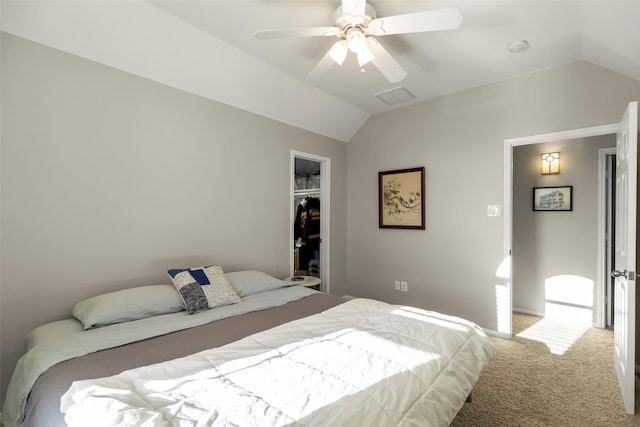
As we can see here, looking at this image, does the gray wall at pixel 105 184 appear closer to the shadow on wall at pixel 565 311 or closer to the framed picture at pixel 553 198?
the shadow on wall at pixel 565 311

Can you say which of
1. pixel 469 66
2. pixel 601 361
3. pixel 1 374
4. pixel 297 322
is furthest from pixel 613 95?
pixel 1 374

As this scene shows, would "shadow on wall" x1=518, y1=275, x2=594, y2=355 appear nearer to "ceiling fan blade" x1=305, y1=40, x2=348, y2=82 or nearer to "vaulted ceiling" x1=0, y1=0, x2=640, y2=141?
"vaulted ceiling" x1=0, y1=0, x2=640, y2=141

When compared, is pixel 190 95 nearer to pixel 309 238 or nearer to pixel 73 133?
pixel 73 133

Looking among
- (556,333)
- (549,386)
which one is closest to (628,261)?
(549,386)

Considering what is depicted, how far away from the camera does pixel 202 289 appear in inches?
88.4

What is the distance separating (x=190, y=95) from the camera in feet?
8.87

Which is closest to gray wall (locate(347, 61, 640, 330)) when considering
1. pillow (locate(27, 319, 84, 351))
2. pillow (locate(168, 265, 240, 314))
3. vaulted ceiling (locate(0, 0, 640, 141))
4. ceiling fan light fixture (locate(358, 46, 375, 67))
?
vaulted ceiling (locate(0, 0, 640, 141))

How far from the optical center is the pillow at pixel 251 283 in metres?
2.57

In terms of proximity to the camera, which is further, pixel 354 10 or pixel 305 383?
pixel 354 10

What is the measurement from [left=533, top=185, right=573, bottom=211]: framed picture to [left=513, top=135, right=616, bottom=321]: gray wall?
49 millimetres

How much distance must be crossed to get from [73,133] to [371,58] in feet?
7.05

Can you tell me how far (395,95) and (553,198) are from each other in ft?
7.95

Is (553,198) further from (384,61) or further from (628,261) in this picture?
(384,61)

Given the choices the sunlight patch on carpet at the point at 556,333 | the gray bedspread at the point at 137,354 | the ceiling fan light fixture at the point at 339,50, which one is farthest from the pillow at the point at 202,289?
the sunlight patch on carpet at the point at 556,333
